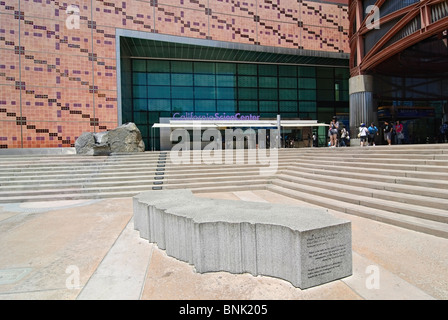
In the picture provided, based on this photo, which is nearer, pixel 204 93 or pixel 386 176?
pixel 386 176

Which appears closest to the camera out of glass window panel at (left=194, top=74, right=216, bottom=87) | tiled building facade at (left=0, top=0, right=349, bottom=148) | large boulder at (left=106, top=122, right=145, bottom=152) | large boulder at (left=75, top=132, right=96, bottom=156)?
large boulder at (left=106, top=122, right=145, bottom=152)

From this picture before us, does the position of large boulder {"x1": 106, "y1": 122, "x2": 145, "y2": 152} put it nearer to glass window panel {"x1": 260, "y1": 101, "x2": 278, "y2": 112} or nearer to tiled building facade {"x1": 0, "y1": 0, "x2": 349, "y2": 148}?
tiled building facade {"x1": 0, "y1": 0, "x2": 349, "y2": 148}

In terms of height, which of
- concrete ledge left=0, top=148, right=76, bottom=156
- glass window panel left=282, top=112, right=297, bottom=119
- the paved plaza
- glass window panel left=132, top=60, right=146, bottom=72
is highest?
glass window panel left=132, top=60, right=146, bottom=72

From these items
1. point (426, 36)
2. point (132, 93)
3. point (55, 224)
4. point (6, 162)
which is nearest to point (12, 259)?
point (55, 224)

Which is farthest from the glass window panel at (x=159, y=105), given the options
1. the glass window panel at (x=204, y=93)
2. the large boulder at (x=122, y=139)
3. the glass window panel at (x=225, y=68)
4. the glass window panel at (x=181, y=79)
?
the large boulder at (x=122, y=139)

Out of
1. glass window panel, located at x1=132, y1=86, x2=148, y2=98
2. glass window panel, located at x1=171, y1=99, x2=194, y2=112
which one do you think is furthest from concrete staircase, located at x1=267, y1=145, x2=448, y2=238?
glass window panel, located at x1=132, y1=86, x2=148, y2=98

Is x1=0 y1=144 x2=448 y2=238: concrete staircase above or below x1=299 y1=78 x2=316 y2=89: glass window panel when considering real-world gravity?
below

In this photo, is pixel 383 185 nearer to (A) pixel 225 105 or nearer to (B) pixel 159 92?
(A) pixel 225 105

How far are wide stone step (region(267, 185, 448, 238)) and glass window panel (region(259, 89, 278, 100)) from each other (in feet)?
70.5

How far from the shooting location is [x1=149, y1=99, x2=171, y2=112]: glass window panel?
2575 cm

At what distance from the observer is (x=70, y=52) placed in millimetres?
19297

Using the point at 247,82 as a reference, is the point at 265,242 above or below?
below

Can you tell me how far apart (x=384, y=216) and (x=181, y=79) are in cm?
2396

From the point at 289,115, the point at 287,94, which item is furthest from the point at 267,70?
the point at 289,115
